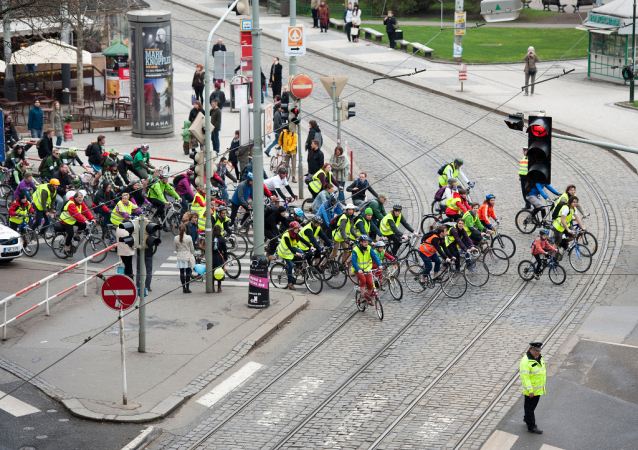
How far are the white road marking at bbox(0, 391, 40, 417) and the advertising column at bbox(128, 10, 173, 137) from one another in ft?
59.7

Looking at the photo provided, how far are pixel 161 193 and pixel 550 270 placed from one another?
31.8ft

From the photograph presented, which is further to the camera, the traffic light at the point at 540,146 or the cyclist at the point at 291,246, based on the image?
the cyclist at the point at 291,246

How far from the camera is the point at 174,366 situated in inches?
688

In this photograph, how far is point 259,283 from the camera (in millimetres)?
20188

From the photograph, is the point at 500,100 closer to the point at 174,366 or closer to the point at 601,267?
the point at 601,267

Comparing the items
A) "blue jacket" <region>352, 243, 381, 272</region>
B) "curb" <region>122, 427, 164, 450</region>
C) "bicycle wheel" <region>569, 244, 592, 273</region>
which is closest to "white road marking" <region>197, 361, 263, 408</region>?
"curb" <region>122, 427, 164, 450</region>

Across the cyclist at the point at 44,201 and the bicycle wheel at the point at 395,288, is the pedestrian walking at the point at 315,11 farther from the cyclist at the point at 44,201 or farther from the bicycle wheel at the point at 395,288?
the bicycle wheel at the point at 395,288

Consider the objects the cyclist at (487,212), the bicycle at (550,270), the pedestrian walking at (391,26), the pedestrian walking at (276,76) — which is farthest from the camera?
the pedestrian walking at (391,26)

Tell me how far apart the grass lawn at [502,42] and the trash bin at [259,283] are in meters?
28.0

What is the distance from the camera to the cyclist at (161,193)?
24953mm

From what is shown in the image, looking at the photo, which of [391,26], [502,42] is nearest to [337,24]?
[391,26]

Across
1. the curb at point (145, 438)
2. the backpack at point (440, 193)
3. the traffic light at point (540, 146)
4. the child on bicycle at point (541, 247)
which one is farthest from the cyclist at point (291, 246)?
the traffic light at point (540, 146)

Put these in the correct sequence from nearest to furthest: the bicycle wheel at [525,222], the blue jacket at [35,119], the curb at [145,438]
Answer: the curb at [145,438]
the bicycle wheel at [525,222]
the blue jacket at [35,119]

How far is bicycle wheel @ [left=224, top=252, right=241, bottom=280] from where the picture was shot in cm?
2239
